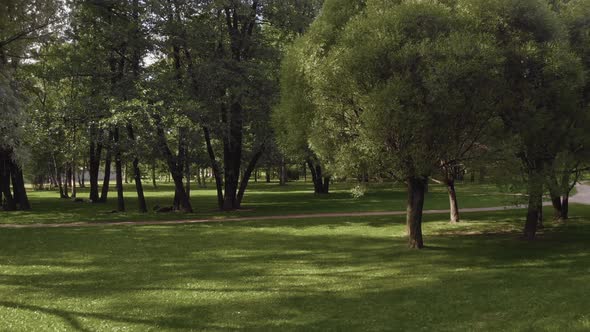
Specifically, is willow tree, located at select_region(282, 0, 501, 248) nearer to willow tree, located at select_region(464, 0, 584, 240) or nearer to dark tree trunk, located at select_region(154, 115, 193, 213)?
willow tree, located at select_region(464, 0, 584, 240)

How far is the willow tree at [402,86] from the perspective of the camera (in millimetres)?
14711

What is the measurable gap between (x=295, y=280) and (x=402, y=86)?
6.79 metres

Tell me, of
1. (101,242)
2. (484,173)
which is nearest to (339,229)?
(484,173)

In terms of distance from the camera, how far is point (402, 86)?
14.8m

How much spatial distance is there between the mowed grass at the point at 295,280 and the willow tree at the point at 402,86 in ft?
12.8

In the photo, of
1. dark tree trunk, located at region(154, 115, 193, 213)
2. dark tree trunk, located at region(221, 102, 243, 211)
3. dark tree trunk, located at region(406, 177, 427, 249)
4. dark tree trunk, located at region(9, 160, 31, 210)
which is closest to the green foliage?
dark tree trunk, located at region(406, 177, 427, 249)

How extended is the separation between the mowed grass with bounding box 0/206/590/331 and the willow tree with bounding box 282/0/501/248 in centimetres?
391

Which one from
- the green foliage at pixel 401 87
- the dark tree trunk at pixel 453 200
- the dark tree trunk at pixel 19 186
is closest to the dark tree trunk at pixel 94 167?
the dark tree trunk at pixel 19 186

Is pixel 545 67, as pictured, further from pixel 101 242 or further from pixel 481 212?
pixel 101 242

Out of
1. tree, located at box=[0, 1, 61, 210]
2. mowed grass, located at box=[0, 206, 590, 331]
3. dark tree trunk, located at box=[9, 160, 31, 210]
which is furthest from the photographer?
dark tree trunk, located at box=[9, 160, 31, 210]

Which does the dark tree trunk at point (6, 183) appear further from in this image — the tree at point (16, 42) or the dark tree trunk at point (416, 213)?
the dark tree trunk at point (416, 213)

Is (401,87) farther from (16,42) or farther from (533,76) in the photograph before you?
(16,42)

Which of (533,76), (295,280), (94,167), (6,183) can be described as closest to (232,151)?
(94,167)

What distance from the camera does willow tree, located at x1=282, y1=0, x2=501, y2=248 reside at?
1471cm
